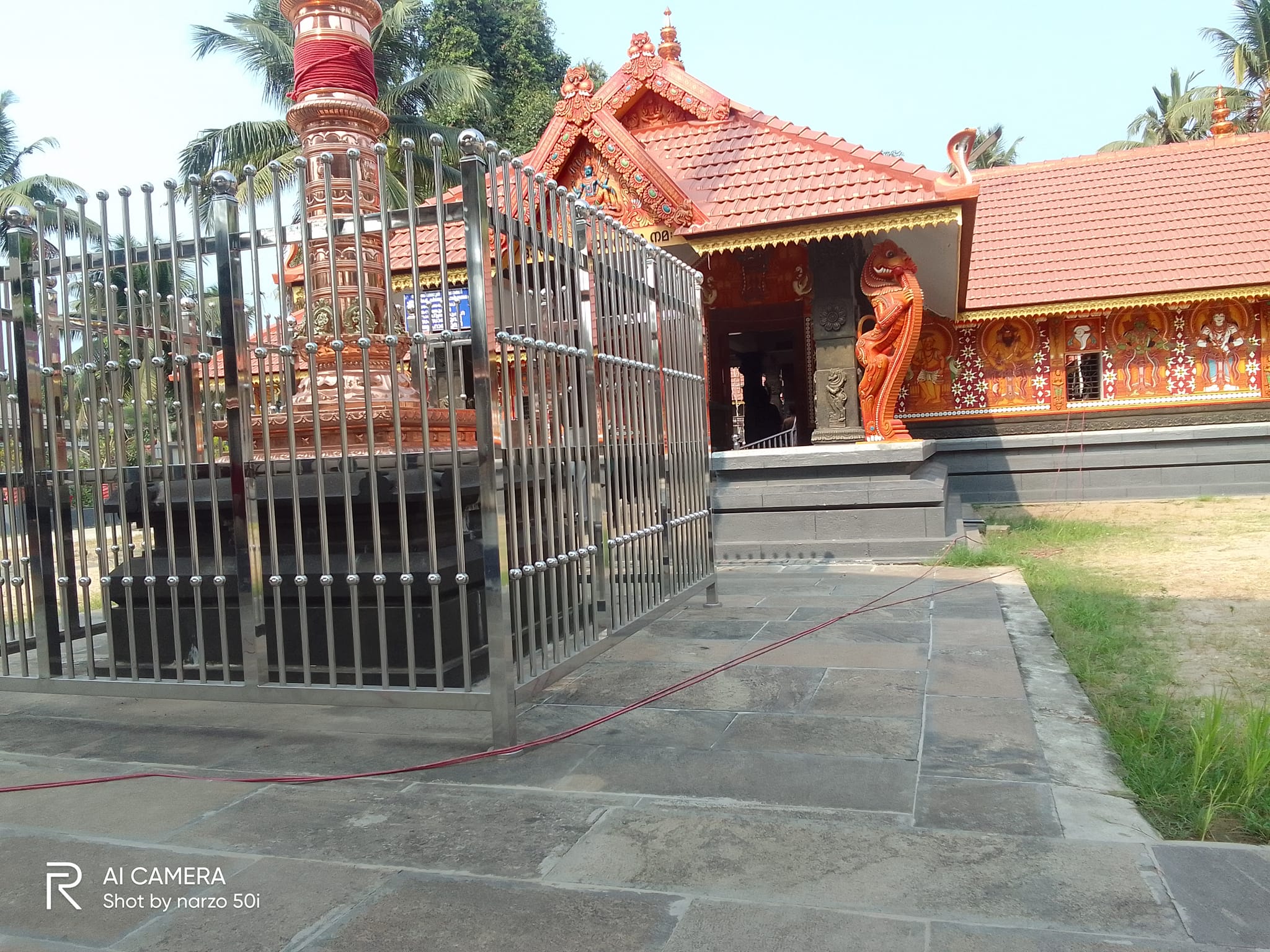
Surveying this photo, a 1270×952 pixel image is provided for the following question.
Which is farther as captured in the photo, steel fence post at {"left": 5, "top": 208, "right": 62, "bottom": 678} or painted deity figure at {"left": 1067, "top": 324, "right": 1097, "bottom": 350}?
painted deity figure at {"left": 1067, "top": 324, "right": 1097, "bottom": 350}

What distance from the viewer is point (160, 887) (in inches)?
91.4

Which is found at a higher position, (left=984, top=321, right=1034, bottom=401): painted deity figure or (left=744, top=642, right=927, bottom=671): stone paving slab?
(left=984, top=321, right=1034, bottom=401): painted deity figure

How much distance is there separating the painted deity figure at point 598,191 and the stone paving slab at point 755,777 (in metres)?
6.99

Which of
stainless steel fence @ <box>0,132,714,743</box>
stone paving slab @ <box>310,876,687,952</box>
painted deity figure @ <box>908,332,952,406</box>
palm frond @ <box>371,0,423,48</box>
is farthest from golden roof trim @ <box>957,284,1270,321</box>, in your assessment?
palm frond @ <box>371,0,423,48</box>

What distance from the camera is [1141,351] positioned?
524 inches

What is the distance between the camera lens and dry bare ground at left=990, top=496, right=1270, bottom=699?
14.4 feet

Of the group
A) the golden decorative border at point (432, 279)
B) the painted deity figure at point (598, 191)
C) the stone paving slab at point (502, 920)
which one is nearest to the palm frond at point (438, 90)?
the golden decorative border at point (432, 279)

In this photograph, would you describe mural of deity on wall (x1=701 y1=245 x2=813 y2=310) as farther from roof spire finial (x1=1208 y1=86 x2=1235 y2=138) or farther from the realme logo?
roof spire finial (x1=1208 y1=86 x2=1235 y2=138)

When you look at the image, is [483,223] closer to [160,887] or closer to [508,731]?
[508,731]

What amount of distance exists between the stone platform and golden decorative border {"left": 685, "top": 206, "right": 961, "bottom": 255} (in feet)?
6.28

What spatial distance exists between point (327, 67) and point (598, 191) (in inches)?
202

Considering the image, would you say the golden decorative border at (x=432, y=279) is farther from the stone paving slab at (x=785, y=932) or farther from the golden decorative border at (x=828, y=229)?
the stone paving slab at (x=785, y=932)

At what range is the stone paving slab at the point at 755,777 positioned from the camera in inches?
109

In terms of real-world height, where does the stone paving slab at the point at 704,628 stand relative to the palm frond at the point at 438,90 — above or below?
below
